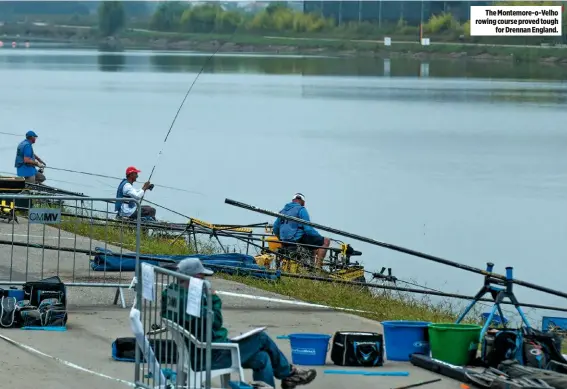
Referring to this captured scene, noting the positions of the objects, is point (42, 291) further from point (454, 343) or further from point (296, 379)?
point (454, 343)

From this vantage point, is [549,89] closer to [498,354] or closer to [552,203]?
[552,203]

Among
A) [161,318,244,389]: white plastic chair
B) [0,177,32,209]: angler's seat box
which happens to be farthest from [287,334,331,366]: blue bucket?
[0,177,32,209]: angler's seat box

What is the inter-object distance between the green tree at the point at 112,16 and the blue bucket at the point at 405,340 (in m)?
157

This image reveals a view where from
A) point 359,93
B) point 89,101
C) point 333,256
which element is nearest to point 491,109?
point 359,93

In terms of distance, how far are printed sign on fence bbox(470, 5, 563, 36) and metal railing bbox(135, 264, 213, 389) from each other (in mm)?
106497

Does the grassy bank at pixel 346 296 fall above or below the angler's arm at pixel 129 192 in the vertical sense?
below

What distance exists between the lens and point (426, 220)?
28.7 meters

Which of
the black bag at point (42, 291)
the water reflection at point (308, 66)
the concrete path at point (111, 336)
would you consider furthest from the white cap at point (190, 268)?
the water reflection at point (308, 66)

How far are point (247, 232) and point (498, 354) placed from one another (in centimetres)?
833

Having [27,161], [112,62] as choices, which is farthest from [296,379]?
[112,62]

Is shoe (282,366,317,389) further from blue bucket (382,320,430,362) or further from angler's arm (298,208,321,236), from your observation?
angler's arm (298,208,321,236)

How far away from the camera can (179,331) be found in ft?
24.2

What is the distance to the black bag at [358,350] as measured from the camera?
923 centimetres

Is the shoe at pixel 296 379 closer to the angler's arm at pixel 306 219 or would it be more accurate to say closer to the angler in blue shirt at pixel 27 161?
the angler's arm at pixel 306 219
